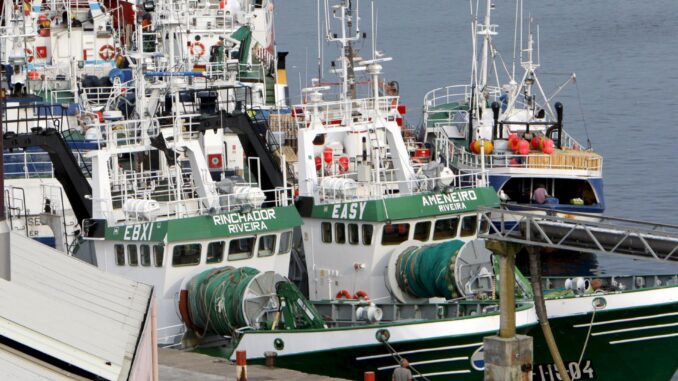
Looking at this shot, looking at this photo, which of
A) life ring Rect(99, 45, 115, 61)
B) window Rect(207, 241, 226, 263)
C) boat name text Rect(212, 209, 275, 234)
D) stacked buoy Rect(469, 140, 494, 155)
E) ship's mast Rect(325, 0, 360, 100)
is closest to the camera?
boat name text Rect(212, 209, 275, 234)

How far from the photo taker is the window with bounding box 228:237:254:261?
31562 mm

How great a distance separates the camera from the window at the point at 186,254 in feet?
102

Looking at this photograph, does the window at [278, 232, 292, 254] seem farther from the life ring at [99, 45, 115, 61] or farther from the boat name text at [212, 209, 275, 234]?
the life ring at [99, 45, 115, 61]

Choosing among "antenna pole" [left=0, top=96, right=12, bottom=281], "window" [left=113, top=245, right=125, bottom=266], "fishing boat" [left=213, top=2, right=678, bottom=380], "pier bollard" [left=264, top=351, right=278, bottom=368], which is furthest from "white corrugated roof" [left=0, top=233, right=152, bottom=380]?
"window" [left=113, top=245, right=125, bottom=266]

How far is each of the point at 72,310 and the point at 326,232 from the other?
50.3 feet

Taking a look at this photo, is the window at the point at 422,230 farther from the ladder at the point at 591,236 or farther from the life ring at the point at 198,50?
the life ring at the point at 198,50

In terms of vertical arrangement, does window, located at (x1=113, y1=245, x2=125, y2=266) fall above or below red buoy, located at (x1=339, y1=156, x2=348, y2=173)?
below

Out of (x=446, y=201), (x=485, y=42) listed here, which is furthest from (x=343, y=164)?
(x=485, y=42)

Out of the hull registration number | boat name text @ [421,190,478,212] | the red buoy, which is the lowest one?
the hull registration number

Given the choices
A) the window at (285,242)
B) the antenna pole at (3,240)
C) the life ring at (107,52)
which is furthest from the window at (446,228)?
the life ring at (107,52)

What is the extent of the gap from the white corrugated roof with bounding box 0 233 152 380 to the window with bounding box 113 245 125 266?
31.9ft

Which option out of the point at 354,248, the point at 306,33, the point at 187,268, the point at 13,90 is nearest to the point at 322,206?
the point at 354,248

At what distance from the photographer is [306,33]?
10912 cm

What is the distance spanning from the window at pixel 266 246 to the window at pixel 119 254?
2.74 meters
